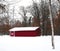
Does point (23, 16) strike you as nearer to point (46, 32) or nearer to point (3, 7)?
point (46, 32)

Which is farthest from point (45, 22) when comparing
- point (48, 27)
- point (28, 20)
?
point (28, 20)

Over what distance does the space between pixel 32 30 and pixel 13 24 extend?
26.9 m

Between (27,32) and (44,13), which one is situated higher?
(44,13)

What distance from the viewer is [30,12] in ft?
214
